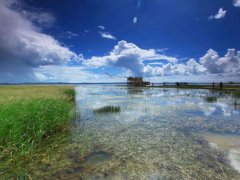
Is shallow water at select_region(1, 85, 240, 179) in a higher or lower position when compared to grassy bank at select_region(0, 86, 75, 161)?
lower

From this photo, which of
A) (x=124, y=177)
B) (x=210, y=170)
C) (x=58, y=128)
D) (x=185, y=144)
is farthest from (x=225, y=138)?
(x=58, y=128)

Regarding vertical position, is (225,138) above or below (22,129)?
below

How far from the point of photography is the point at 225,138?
775cm

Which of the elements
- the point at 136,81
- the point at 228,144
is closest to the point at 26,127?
the point at 228,144

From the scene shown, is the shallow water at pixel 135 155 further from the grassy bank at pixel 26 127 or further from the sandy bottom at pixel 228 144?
the grassy bank at pixel 26 127

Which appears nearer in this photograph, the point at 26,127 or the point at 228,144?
the point at 228,144

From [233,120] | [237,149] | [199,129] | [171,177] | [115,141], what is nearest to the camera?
[171,177]

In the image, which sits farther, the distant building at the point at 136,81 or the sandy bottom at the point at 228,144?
the distant building at the point at 136,81

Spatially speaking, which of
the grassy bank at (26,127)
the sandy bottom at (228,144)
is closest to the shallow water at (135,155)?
the sandy bottom at (228,144)

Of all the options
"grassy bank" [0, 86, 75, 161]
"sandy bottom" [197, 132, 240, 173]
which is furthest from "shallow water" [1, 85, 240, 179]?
Result: "grassy bank" [0, 86, 75, 161]

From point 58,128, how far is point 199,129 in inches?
292

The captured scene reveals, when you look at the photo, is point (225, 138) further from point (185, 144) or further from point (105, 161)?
point (105, 161)

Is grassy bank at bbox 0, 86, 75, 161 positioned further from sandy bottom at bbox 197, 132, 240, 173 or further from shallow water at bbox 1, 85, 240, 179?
sandy bottom at bbox 197, 132, 240, 173

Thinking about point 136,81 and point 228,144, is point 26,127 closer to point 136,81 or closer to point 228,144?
point 228,144
